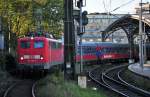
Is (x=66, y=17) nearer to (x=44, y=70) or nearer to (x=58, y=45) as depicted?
(x=44, y=70)

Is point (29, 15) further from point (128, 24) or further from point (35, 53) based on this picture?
point (128, 24)

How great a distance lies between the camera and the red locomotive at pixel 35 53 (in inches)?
1196

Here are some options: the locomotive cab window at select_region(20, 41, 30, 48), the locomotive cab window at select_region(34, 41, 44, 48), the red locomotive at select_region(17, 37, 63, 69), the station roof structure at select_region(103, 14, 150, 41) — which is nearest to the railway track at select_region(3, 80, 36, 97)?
the red locomotive at select_region(17, 37, 63, 69)

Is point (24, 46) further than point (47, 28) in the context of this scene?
No

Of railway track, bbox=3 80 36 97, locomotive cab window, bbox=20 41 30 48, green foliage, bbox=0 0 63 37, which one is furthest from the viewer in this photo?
green foliage, bbox=0 0 63 37

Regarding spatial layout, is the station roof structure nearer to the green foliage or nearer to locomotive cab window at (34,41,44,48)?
the green foliage

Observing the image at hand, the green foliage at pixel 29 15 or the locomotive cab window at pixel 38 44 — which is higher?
the green foliage at pixel 29 15

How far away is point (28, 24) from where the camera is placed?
46.2m

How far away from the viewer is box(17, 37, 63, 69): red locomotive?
30.4 m

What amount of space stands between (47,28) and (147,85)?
24609 millimetres

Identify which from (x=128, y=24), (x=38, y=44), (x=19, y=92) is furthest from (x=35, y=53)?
(x=128, y=24)

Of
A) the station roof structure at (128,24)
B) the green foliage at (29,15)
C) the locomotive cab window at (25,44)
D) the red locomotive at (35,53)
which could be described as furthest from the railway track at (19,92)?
the station roof structure at (128,24)

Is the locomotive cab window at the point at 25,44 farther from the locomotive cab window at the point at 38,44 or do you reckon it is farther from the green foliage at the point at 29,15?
the green foliage at the point at 29,15

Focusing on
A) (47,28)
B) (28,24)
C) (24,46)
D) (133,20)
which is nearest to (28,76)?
(24,46)
